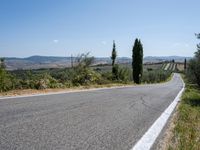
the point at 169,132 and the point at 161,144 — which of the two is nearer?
the point at 161,144

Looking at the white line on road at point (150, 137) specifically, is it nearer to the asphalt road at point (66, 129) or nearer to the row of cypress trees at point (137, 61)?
the asphalt road at point (66, 129)

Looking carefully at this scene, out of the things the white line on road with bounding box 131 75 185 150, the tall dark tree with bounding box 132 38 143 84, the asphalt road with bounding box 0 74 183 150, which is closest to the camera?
the asphalt road with bounding box 0 74 183 150

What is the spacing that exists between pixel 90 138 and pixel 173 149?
1.57 m

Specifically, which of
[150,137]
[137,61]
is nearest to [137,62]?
[137,61]

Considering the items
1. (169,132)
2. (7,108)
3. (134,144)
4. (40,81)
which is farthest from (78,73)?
(134,144)

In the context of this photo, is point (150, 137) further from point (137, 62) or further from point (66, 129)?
point (137, 62)

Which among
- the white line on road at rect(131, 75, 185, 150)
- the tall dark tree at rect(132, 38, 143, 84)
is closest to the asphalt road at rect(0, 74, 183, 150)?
the white line on road at rect(131, 75, 185, 150)

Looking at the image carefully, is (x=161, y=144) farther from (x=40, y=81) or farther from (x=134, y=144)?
(x=40, y=81)

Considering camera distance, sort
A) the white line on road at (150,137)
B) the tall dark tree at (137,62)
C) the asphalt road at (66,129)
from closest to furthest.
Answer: the asphalt road at (66,129) < the white line on road at (150,137) < the tall dark tree at (137,62)

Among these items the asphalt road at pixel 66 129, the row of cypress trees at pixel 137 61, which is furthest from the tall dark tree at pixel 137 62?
the asphalt road at pixel 66 129

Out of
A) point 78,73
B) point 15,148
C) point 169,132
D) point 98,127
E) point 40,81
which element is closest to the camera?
point 15,148

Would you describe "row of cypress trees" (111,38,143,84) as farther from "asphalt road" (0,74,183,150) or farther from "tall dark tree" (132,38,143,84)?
"asphalt road" (0,74,183,150)

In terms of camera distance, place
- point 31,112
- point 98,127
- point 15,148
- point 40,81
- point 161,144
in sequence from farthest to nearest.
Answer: point 40,81, point 31,112, point 98,127, point 161,144, point 15,148

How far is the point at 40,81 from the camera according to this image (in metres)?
18.4
